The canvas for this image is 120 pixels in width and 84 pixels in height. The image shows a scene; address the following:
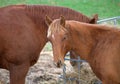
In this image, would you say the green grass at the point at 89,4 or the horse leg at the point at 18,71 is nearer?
the horse leg at the point at 18,71

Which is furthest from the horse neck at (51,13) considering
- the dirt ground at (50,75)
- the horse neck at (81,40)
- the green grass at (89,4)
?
the green grass at (89,4)

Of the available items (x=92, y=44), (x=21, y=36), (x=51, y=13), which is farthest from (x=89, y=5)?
(x=92, y=44)

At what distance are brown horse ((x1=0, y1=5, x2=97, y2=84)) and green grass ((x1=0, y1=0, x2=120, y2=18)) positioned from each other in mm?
10300

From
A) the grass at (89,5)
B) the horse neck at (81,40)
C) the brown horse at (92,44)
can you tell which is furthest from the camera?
the grass at (89,5)

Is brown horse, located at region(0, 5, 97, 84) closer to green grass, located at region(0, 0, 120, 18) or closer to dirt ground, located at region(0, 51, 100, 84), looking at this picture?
dirt ground, located at region(0, 51, 100, 84)

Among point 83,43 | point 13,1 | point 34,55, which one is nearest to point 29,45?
point 34,55

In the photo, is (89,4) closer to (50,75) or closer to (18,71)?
(50,75)

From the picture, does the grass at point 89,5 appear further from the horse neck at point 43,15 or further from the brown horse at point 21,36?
the brown horse at point 21,36

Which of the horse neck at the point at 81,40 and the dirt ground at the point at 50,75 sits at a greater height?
the horse neck at the point at 81,40

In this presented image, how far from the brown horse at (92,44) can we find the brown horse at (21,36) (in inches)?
29.4

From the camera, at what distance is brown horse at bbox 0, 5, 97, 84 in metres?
6.05

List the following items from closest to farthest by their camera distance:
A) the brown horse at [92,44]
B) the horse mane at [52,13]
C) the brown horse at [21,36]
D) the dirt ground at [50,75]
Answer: the brown horse at [92,44] < the brown horse at [21,36] < the horse mane at [52,13] < the dirt ground at [50,75]

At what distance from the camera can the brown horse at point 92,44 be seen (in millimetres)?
5035

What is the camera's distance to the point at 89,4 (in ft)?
59.3
